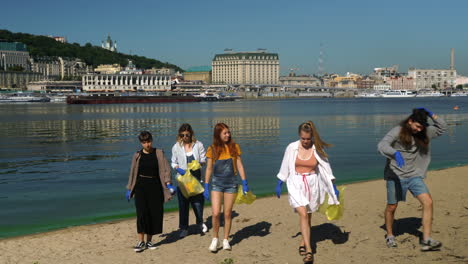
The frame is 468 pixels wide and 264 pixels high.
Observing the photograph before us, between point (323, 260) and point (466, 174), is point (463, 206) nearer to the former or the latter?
point (323, 260)

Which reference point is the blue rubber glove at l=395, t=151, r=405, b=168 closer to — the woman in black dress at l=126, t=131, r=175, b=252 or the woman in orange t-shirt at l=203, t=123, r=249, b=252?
the woman in orange t-shirt at l=203, t=123, r=249, b=252

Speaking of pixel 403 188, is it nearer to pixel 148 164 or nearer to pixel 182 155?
pixel 182 155

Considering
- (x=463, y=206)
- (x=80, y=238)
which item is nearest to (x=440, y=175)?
(x=463, y=206)

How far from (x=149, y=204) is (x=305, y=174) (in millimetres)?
2103

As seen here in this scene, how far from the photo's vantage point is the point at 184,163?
25.2ft

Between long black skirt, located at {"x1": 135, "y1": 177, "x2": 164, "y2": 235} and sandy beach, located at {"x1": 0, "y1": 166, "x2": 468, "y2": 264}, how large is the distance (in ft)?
1.21

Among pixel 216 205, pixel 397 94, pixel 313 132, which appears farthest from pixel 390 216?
pixel 397 94

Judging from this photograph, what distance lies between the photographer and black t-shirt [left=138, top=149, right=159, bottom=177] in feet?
22.7

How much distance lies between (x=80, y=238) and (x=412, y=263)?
4.85 meters

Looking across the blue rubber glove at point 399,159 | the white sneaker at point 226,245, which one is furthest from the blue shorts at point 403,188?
the white sneaker at point 226,245

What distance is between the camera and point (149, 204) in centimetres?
706

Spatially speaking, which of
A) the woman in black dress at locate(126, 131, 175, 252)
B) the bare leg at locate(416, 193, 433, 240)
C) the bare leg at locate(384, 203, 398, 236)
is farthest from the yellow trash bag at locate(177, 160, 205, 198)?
the bare leg at locate(416, 193, 433, 240)

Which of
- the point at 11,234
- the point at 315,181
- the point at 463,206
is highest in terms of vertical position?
the point at 315,181

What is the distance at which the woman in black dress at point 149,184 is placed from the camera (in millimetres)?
6930
